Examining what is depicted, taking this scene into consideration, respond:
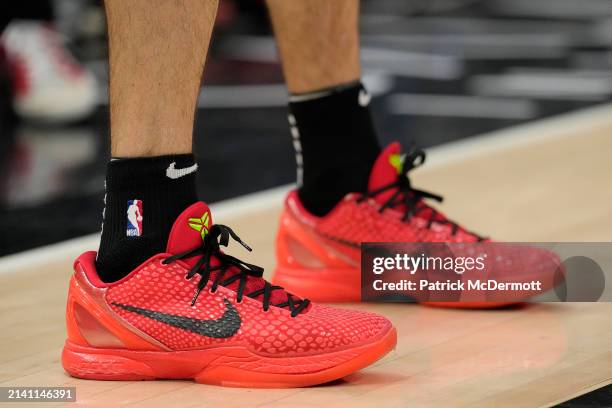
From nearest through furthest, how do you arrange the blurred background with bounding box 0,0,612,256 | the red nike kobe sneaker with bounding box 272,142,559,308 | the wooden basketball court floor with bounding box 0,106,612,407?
1. the wooden basketball court floor with bounding box 0,106,612,407
2. the red nike kobe sneaker with bounding box 272,142,559,308
3. the blurred background with bounding box 0,0,612,256

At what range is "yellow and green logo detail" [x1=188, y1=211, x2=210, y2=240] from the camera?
155 centimetres

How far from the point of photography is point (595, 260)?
1.98 m

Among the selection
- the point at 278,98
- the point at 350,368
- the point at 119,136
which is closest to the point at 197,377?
the point at 350,368

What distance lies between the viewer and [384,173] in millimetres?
1911

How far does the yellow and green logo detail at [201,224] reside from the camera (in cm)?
155

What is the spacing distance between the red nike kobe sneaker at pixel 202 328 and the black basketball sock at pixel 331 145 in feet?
1.26

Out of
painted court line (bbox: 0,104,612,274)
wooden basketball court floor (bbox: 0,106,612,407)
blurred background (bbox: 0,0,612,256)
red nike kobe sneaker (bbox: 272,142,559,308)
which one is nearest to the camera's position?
wooden basketball court floor (bbox: 0,106,612,407)

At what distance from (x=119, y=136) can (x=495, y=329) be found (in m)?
0.59

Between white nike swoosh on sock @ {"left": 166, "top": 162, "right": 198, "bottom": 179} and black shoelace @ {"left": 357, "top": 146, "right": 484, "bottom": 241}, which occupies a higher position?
white nike swoosh on sock @ {"left": 166, "top": 162, "right": 198, "bottom": 179}

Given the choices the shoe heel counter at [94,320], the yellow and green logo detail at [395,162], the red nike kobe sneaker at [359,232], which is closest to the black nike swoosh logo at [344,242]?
the red nike kobe sneaker at [359,232]

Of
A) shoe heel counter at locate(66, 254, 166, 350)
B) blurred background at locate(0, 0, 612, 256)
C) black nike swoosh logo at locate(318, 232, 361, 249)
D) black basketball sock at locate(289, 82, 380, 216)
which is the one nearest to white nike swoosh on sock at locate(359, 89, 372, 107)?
black basketball sock at locate(289, 82, 380, 216)

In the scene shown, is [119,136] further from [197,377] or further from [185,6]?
[197,377]

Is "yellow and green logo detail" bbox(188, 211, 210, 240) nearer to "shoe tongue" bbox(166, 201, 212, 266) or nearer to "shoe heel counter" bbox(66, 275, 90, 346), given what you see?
"shoe tongue" bbox(166, 201, 212, 266)

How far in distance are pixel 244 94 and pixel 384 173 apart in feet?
7.08
